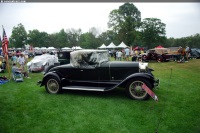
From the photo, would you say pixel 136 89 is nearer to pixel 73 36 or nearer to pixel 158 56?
pixel 158 56

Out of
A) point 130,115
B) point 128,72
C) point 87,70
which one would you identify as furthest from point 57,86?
point 130,115

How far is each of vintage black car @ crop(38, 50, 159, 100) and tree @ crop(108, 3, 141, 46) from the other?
4009 centimetres

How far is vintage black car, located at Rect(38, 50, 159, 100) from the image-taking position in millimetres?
5789

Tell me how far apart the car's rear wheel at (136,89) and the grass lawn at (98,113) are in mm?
209

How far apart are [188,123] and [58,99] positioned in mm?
4124

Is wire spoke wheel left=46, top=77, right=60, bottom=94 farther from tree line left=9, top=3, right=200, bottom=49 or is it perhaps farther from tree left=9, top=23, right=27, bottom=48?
tree left=9, top=23, right=27, bottom=48

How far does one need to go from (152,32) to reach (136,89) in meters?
51.6

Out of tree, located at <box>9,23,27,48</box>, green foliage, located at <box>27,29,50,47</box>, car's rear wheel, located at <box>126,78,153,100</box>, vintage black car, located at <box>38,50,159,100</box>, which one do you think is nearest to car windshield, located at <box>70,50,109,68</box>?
vintage black car, located at <box>38,50,159,100</box>

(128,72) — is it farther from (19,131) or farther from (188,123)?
(19,131)

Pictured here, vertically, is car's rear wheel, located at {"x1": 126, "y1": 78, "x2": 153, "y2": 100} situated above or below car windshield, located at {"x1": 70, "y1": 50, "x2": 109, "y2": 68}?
below

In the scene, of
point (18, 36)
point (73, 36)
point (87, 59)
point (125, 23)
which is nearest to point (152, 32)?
point (125, 23)

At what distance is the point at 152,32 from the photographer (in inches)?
2114

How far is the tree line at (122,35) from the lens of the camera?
Result: 46.0 m

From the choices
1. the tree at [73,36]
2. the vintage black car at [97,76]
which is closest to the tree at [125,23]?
the tree at [73,36]
